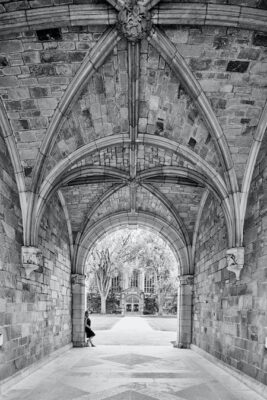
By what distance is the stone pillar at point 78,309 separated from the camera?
420 inches

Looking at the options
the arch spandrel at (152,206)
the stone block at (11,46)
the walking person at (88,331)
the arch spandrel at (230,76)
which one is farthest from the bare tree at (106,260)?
the stone block at (11,46)

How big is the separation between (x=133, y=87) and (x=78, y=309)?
24.1ft

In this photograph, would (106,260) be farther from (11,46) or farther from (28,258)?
(11,46)

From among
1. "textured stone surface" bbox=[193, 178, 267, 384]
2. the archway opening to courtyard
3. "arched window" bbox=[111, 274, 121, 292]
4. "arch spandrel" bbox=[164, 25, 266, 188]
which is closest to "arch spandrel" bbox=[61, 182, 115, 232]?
"textured stone surface" bbox=[193, 178, 267, 384]

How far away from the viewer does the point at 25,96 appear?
550 cm

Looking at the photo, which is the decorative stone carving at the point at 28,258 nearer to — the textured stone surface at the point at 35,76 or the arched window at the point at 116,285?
the textured stone surface at the point at 35,76

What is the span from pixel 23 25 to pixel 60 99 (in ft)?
3.97

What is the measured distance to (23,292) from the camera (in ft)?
20.2

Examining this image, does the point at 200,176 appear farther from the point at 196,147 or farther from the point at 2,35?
the point at 2,35

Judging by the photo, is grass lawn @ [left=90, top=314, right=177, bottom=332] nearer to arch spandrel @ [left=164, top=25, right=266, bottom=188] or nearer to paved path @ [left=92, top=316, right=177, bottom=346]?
paved path @ [left=92, top=316, right=177, bottom=346]

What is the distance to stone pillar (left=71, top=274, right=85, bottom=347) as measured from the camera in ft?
35.0

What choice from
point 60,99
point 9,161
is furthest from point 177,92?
point 9,161

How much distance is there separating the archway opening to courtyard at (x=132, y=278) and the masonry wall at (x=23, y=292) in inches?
775

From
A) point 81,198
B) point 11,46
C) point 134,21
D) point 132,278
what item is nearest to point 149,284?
point 132,278
